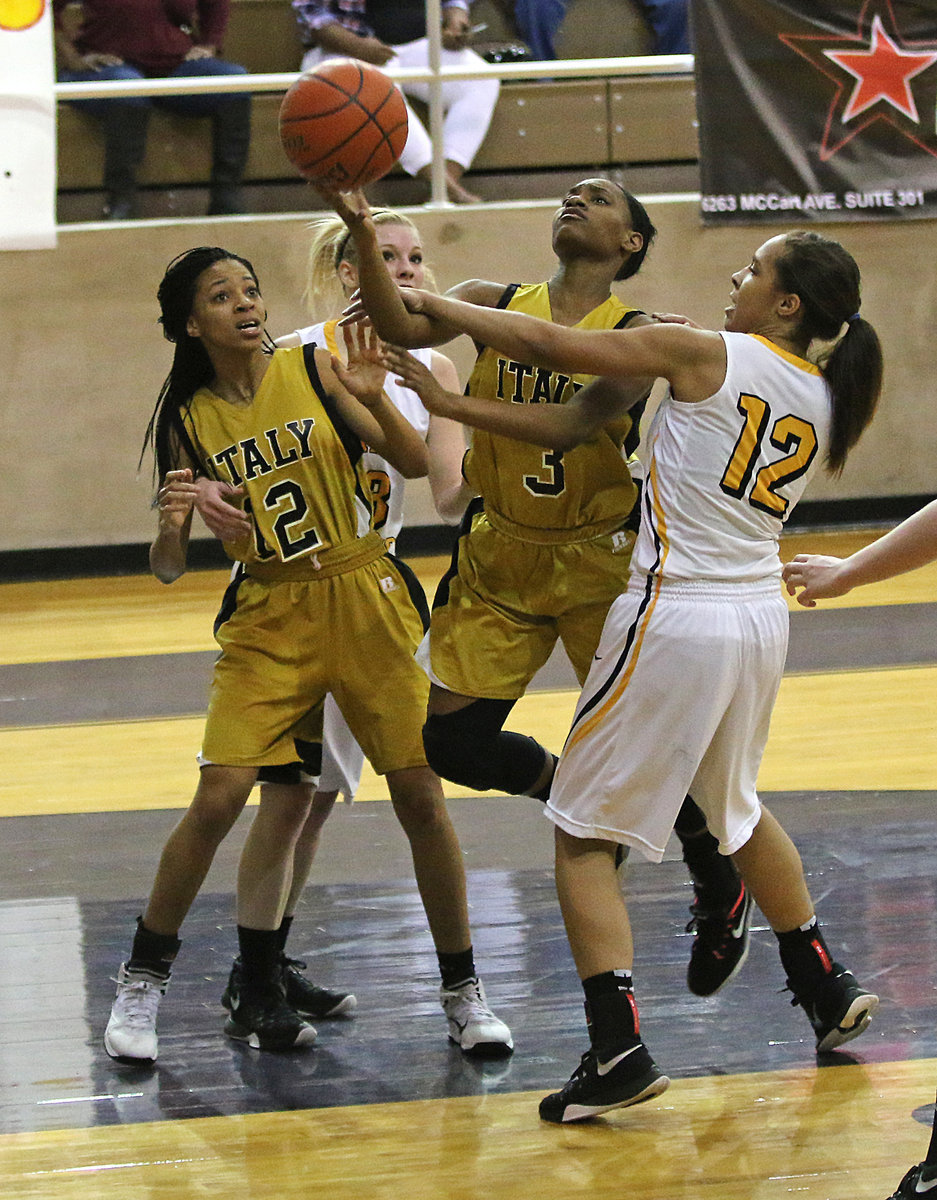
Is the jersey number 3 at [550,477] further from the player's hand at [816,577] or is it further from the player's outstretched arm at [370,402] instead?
the player's hand at [816,577]

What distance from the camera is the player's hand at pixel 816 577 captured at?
8.71 feet

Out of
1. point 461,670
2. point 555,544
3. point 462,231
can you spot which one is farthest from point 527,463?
point 462,231

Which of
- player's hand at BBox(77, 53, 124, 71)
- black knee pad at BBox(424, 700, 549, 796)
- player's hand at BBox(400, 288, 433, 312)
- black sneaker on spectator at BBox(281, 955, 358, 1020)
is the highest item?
player's hand at BBox(77, 53, 124, 71)

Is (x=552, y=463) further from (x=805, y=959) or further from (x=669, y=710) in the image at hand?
(x=805, y=959)

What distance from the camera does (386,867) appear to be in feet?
14.1

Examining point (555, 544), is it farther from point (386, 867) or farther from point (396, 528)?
point (386, 867)

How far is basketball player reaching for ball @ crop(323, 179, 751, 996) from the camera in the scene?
3.28 metres

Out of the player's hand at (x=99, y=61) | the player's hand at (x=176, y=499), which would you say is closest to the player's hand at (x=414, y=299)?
the player's hand at (x=176, y=499)

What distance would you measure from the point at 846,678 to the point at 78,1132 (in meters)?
3.88

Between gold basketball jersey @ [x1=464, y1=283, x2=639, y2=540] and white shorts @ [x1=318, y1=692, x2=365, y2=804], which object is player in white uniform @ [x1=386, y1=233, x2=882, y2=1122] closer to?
gold basketball jersey @ [x1=464, y1=283, x2=639, y2=540]

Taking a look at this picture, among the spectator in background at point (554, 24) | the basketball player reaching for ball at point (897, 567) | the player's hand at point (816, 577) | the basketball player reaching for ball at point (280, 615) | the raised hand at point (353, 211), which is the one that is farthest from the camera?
the spectator in background at point (554, 24)

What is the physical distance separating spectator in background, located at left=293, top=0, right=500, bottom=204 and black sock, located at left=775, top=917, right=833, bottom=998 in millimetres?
6492

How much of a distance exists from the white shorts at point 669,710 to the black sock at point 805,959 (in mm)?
290

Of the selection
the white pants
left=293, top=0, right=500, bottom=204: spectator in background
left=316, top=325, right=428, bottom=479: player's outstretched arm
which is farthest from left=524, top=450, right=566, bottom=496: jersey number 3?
the white pants
